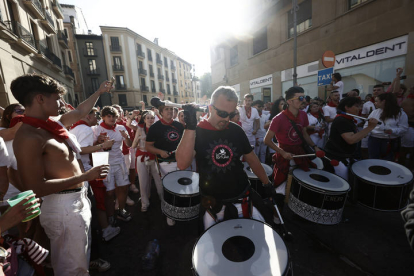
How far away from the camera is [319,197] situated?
8.93 feet

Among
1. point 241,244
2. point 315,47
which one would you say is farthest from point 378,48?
point 241,244

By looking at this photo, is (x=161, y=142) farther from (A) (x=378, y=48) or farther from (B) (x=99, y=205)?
(A) (x=378, y=48)

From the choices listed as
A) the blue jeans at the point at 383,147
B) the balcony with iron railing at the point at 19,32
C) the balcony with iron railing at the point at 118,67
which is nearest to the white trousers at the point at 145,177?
the blue jeans at the point at 383,147

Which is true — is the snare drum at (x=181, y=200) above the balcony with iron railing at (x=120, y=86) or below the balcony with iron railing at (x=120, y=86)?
below

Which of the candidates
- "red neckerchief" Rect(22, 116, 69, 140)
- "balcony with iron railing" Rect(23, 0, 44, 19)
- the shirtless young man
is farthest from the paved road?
"balcony with iron railing" Rect(23, 0, 44, 19)

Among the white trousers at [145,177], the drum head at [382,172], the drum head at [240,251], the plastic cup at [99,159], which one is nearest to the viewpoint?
the drum head at [240,251]

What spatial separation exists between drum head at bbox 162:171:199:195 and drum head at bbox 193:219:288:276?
1387mm

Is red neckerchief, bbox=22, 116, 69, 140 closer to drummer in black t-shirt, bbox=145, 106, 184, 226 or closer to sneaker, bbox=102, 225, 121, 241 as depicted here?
drummer in black t-shirt, bbox=145, 106, 184, 226

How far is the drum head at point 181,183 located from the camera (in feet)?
10.4

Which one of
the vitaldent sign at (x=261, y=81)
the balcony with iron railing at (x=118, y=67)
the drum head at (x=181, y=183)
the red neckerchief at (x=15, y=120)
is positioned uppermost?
the balcony with iron railing at (x=118, y=67)

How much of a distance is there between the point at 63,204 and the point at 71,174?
30cm

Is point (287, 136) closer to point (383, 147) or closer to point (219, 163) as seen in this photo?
point (219, 163)

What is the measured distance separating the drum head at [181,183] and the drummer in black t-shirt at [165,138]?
541 mm

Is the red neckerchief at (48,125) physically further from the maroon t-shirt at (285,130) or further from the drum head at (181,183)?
the maroon t-shirt at (285,130)
